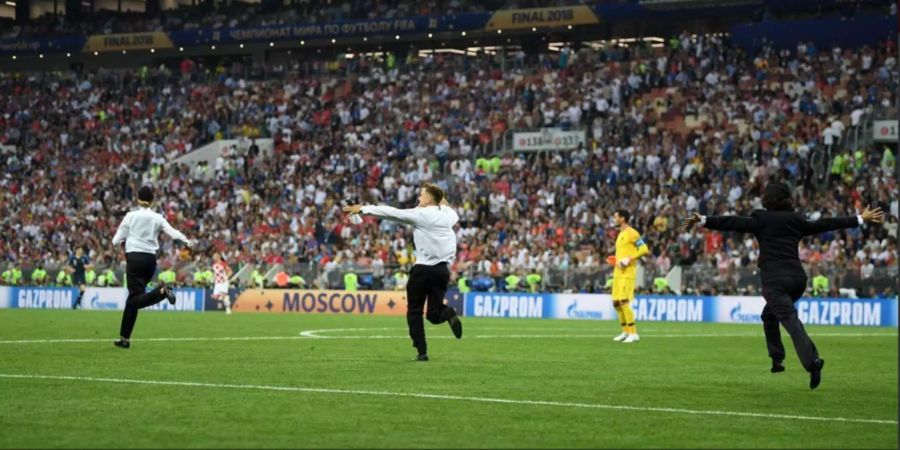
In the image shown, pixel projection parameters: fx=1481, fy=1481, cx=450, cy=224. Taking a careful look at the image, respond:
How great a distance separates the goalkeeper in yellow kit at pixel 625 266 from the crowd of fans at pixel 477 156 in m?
15.0

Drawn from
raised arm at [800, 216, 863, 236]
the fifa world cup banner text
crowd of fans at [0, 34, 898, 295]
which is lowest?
the fifa world cup banner text

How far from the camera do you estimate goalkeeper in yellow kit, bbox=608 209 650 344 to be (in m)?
24.3

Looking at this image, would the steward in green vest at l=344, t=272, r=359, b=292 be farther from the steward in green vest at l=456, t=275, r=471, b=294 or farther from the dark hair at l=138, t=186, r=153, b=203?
the dark hair at l=138, t=186, r=153, b=203

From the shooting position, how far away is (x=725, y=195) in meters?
44.3

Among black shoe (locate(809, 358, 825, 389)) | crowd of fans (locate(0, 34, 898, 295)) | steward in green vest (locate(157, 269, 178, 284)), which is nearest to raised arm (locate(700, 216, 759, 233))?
black shoe (locate(809, 358, 825, 389))

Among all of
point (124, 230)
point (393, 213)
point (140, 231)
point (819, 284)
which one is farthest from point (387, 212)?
point (819, 284)

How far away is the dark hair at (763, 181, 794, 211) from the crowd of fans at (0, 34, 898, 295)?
2376cm

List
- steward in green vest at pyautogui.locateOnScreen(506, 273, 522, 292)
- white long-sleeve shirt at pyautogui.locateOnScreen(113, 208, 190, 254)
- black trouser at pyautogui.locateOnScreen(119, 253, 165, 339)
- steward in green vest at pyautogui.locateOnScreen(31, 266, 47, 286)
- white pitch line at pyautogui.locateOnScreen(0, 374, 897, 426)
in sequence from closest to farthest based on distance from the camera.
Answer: white pitch line at pyautogui.locateOnScreen(0, 374, 897, 426), black trouser at pyautogui.locateOnScreen(119, 253, 165, 339), white long-sleeve shirt at pyautogui.locateOnScreen(113, 208, 190, 254), steward in green vest at pyautogui.locateOnScreen(506, 273, 522, 292), steward in green vest at pyautogui.locateOnScreen(31, 266, 47, 286)

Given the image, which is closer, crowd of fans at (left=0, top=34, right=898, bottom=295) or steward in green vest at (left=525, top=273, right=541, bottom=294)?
steward in green vest at (left=525, top=273, right=541, bottom=294)

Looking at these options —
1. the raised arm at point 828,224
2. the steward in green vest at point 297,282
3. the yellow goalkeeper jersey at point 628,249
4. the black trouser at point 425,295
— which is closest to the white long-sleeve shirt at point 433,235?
the black trouser at point 425,295

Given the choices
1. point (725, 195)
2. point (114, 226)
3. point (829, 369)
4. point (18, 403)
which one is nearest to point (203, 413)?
point (18, 403)

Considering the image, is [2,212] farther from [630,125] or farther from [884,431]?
[884,431]

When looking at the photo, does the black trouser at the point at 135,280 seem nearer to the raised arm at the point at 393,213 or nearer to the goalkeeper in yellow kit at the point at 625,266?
the raised arm at the point at 393,213

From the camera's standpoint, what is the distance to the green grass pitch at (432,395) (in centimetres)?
1038
